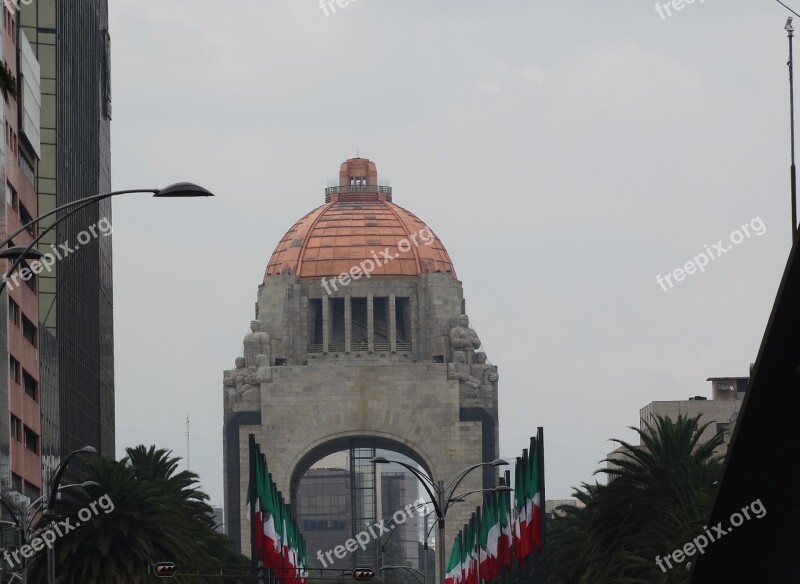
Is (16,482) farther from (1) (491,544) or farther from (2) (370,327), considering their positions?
(2) (370,327)

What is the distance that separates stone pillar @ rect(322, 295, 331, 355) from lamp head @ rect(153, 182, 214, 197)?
392 feet

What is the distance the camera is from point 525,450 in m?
75.1

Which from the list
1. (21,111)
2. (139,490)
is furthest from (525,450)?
(21,111)

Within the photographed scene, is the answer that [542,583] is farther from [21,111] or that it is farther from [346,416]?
[346,416]

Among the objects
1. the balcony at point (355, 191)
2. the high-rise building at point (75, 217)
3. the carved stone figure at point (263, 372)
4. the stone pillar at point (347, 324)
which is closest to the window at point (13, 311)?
the high-rise building at point (75, 217)

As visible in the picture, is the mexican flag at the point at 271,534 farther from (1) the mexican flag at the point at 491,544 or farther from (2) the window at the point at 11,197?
(2) the window at the point at 11,197

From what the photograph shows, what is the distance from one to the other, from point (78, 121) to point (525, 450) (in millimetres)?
44045

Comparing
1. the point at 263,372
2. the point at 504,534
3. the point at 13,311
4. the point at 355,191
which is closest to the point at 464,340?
the point at 263,372

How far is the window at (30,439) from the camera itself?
86.5 meters

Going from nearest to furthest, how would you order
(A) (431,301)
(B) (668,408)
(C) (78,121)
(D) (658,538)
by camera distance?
(D) (658,538) → (C) (78,121) → (B) (668,408) → (A) (431,301)

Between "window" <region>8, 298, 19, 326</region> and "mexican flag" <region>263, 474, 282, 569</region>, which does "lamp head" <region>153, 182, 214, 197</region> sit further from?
"window" <region>8, 298, 19, 326</region>

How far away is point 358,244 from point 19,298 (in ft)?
232

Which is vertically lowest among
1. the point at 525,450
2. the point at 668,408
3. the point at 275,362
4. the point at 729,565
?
the point at 729,565

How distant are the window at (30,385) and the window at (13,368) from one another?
5.74 feet
